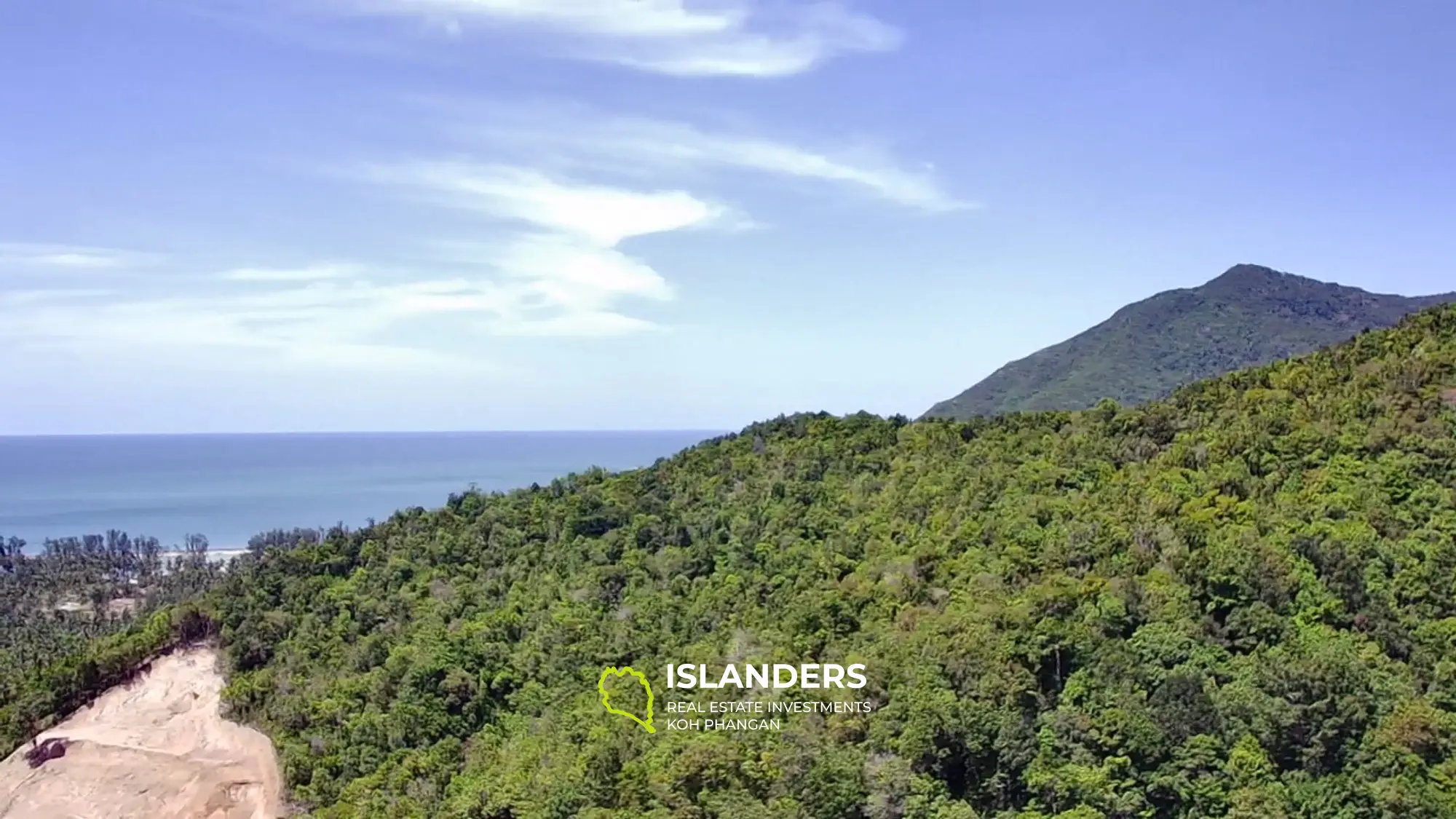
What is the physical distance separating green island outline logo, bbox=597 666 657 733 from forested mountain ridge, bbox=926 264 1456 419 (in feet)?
280

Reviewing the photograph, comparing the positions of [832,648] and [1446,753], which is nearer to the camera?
[1446,753]

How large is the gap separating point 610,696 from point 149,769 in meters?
18.4

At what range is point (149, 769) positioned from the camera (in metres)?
35.4

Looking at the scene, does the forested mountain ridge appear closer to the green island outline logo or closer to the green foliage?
the green foliage

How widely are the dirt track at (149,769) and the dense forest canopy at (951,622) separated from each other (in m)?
1.30

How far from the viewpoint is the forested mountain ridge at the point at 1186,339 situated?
116m

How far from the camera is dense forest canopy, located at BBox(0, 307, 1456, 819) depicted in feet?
75.2

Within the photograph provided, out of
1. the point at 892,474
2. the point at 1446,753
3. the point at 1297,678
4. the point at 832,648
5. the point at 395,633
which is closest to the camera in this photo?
the point at 1446,753

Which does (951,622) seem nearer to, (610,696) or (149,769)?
(610,696)

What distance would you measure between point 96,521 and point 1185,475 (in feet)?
469

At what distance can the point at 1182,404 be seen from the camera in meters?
41.4

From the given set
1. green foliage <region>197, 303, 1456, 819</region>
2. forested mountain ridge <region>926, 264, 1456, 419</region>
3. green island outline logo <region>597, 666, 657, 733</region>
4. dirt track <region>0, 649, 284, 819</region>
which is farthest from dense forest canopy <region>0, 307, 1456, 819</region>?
forested mountain ridge <region>926, 264, 1456, 419</region>

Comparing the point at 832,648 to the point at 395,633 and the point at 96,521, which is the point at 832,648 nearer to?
the point at 395,633

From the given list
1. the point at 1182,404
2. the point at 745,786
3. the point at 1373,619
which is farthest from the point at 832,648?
the point at 1182,404
